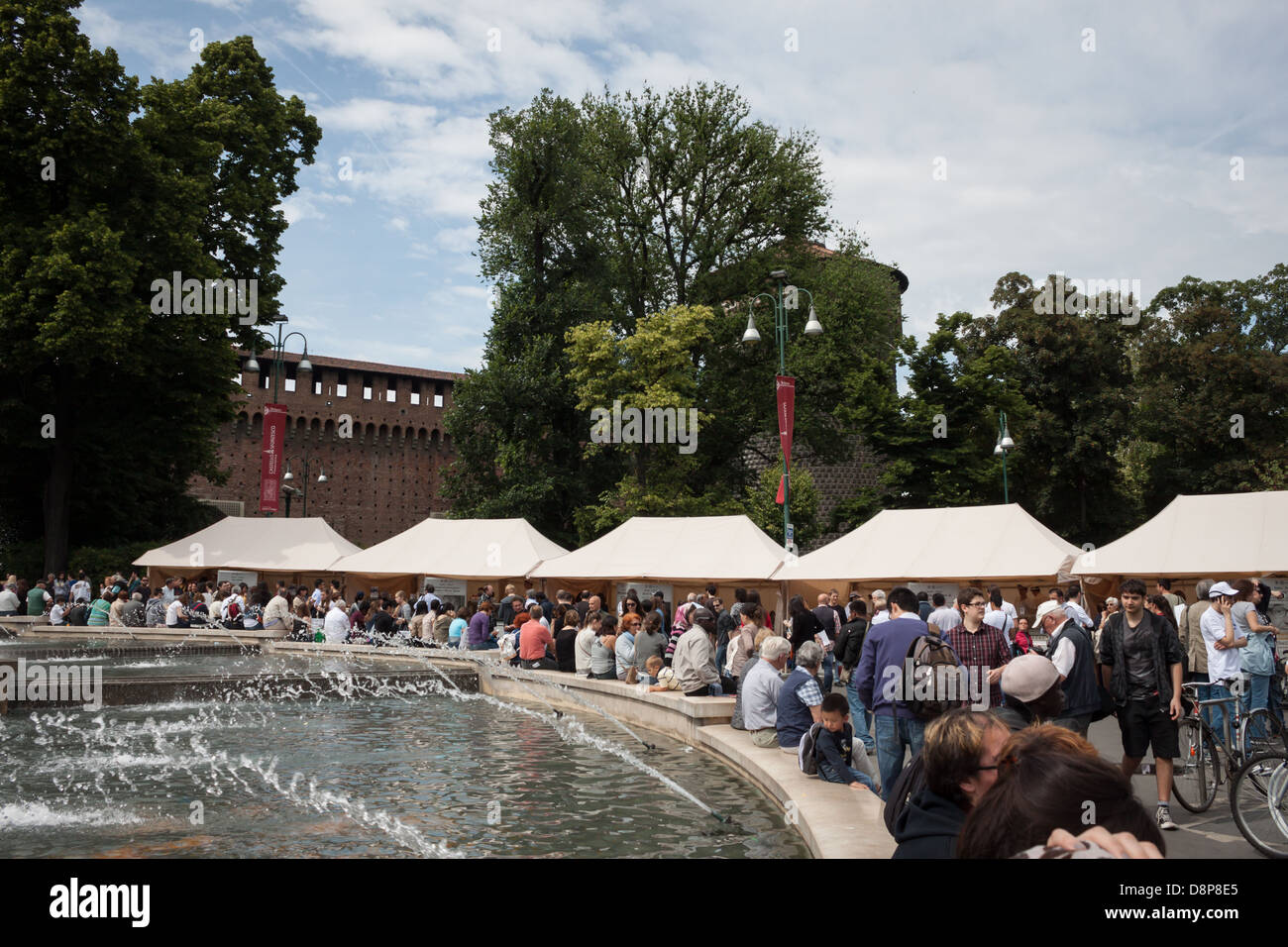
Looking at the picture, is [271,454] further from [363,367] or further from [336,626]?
[363,367]

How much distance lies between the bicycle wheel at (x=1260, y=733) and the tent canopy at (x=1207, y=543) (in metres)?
12.1

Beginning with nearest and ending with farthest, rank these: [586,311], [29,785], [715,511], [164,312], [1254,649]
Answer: [29,785] → [1254,649] → [164,312] → [715,511] → [586,311]

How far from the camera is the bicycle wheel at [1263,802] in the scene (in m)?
5.82

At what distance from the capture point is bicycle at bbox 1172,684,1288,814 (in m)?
7.32

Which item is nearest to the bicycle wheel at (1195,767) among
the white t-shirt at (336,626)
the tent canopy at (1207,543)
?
the tent canopy at (1207,543)

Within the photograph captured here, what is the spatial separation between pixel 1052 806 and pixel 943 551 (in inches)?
771

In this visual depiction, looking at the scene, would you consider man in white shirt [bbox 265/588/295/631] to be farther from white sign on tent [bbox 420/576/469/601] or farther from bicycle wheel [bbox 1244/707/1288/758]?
bicycle wheel [bbox 1244/707/1288/758]

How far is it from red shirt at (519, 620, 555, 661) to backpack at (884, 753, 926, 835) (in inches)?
501

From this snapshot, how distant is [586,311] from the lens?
120ft

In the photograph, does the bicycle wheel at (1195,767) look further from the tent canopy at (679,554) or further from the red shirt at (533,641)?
the tent canopy at (679,554)

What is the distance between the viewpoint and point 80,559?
101 feet
